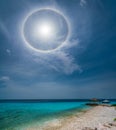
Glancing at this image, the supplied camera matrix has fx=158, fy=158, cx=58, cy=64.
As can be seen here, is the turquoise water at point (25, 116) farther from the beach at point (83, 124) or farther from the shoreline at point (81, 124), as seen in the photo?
the beach at point (83, 124)

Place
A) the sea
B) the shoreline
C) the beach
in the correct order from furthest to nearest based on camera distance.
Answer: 1. the sea
2. the shoreline
3. the beach

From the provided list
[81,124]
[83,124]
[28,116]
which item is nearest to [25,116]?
[28,116]

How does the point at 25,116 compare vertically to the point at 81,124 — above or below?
above

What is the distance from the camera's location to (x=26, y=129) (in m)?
17.8

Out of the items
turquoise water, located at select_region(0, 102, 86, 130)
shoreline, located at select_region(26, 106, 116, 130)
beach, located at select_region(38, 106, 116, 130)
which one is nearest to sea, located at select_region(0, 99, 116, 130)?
turquoise water, located at select_region(0, 102, 86, 130)

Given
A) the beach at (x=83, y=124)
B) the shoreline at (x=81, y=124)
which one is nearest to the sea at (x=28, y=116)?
the shoreline at (x=81, y=124)

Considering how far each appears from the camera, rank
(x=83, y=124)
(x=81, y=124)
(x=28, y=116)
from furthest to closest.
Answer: (x=28, y=116) < (x=81, y=124) < (x=83, y=124)

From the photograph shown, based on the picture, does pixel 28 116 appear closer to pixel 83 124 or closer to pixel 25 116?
pixel 25 116

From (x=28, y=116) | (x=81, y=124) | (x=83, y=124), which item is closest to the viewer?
(x=83, y=124)

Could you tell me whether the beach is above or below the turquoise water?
below

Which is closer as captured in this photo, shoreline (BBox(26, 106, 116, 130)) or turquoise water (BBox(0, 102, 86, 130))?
shoreline (BBox(26, 106, 116, 130))

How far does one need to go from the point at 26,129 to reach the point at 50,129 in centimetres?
272

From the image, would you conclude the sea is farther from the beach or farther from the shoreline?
the beach

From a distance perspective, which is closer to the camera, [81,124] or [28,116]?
[81,124]
